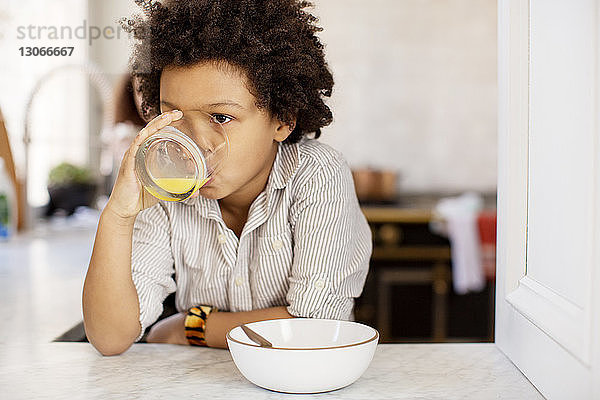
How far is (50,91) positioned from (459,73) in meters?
1.87

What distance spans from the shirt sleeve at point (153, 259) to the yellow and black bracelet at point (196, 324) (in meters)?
0.05

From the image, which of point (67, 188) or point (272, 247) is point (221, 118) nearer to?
point (272, 247)

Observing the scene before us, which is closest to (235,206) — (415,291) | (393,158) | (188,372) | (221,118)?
(221,118)

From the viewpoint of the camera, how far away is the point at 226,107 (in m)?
0.96

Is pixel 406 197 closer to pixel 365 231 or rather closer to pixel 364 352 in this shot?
pixel 365 231

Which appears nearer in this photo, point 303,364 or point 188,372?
point 303,364

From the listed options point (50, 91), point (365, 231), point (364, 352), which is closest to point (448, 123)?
point (50, 91)

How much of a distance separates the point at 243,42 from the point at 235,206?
30cm

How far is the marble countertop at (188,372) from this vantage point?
78cm

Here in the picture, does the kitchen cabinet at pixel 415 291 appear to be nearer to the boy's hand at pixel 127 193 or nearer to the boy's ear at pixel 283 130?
the boy's ear at pixel 283 130

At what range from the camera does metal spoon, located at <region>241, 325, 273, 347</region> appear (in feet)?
2.74

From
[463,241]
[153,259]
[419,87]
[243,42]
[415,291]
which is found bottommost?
[415,291]

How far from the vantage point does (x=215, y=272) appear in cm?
113

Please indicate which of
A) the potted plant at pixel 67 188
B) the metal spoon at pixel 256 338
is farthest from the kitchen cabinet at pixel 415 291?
the metal spoon at pixel 256 338
